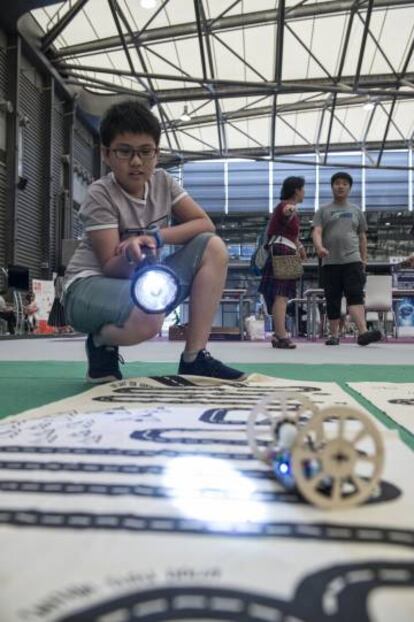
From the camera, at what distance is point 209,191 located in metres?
12.8

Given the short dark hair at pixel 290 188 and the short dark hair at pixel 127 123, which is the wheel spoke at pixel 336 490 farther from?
the short dark hair at pixel 290 188

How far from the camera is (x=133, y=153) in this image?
56.5 inches

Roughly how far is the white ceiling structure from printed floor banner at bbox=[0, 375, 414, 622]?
736 centimetres

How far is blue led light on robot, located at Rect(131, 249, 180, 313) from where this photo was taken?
1172mm

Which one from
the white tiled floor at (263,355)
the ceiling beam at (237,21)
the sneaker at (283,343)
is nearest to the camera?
the white tiled floor at (263,355)

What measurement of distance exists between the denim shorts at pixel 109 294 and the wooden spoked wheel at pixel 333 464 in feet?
2.99

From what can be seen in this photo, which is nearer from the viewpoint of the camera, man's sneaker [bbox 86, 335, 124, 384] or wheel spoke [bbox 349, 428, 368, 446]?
wheel spoke [bbox 349, 428, 368, 446]

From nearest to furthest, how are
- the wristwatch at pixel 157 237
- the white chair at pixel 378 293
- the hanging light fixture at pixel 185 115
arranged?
the wristwatch at pixel 157 237, the white chair at pixel 378 293, the hanging light fixture at pixel 185 115

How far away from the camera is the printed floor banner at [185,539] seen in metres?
0.35

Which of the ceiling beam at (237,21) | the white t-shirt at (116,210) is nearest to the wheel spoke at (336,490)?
the white t-shirt at (116,210)

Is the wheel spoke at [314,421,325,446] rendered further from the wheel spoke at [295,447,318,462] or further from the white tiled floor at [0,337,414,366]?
the white tiled floor at [0,337,414,366]

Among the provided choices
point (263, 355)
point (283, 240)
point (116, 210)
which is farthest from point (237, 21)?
point (116, 210)

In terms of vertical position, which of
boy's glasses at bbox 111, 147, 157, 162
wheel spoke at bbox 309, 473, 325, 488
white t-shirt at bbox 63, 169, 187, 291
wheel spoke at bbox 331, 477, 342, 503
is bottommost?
wheel spoke at bbox 331, 477, 342, 503

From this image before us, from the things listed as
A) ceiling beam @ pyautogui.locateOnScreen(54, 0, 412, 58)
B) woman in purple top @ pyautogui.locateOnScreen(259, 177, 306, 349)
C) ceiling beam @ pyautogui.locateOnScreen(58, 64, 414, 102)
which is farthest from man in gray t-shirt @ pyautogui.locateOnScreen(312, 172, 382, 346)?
ceiling beam @ pyautogui.locateOnScreen(54, 0, 412, 58)
